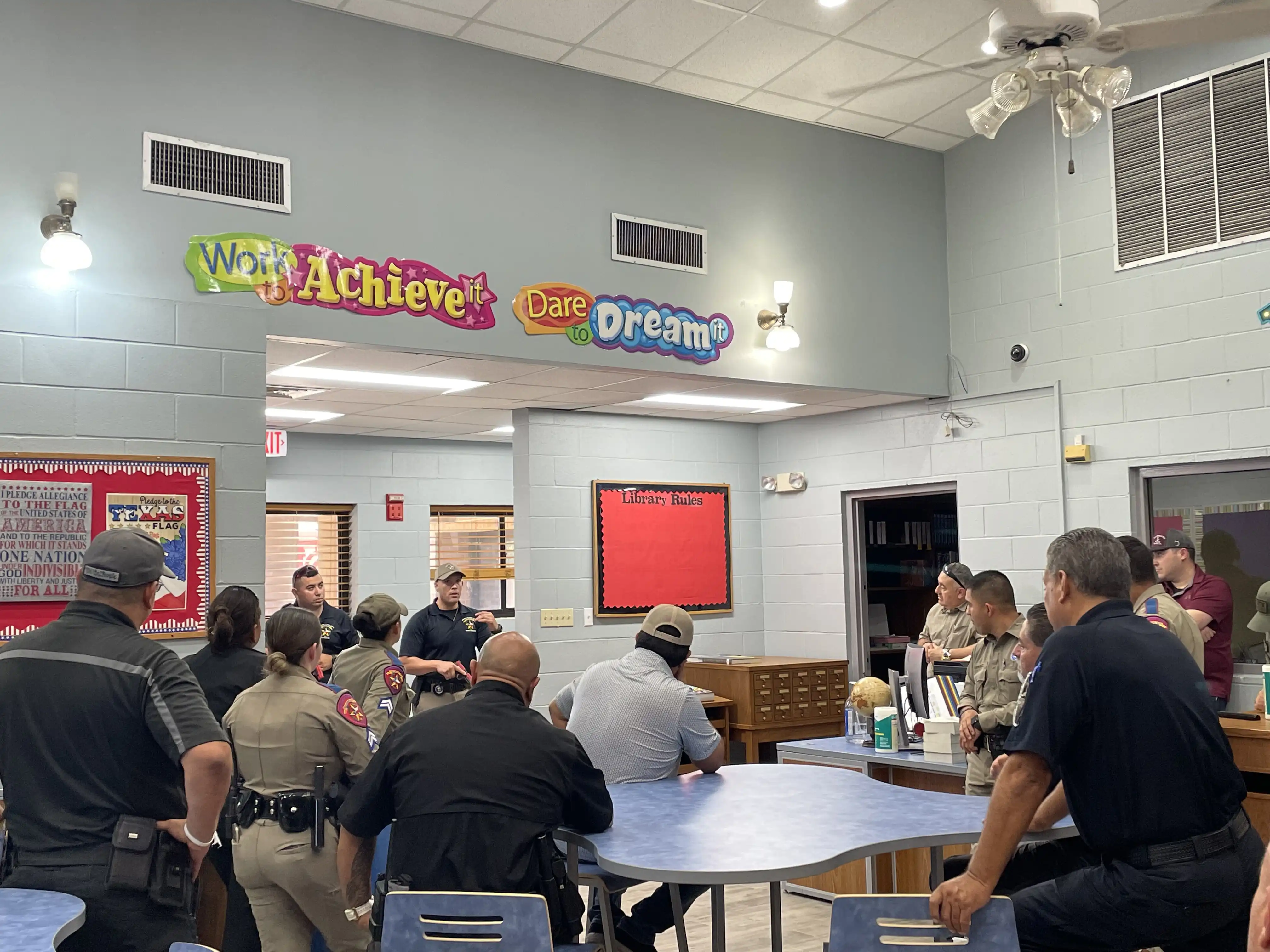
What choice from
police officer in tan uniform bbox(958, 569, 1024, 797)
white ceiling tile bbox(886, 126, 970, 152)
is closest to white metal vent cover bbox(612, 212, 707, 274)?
white ceiling tile bbox(886, 126, 970, 152)

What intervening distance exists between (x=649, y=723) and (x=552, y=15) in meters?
3.59

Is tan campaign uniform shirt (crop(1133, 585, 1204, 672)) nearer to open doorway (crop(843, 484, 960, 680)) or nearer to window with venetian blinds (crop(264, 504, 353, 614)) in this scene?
open doorway (crop(843, 484, 960, 680))

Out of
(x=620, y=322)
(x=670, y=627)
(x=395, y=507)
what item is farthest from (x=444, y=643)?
(x=670, y=627)

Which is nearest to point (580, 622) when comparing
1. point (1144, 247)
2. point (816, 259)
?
point (816, 259)

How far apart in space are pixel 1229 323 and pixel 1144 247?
68cm

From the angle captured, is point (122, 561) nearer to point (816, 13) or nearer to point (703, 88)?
point (816, 13)

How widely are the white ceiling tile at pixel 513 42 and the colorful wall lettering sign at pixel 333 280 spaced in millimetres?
1203

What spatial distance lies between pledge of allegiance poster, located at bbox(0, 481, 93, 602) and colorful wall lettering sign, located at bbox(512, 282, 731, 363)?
7.51 ft

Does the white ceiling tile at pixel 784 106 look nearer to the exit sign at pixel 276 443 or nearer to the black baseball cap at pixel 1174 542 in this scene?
the black baseball cap at pixel 1174 542

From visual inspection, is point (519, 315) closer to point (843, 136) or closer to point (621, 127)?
point (621, 127)

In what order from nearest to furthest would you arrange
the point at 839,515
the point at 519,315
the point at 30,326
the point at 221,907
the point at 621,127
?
the point at 221,907
the point at 30,326
the point at 519,315
the point at 621,127
the point at 839,515

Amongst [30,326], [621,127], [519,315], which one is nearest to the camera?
[30,326]

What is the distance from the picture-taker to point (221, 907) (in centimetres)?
418

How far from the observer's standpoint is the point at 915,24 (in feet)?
19.7
